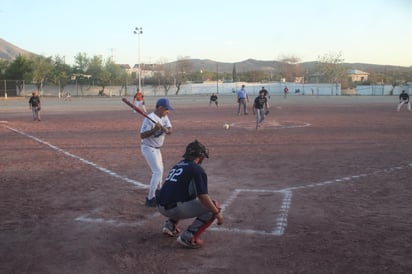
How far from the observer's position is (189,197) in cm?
523

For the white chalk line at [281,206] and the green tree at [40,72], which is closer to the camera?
the white chalk line at [281,206]

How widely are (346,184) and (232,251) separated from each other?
4.43 m

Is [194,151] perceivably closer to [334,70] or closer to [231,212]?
[231,212]

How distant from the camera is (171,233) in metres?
5.72

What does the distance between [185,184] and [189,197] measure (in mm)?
172

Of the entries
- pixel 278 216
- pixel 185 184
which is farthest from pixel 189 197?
pixel 278 216

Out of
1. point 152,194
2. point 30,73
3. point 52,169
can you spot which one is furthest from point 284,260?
point 30,73

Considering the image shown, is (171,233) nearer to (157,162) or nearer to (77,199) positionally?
(157,162)

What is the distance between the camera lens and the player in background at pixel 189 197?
5148 millimetres

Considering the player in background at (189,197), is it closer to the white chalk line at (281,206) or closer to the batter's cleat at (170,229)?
the batter's cleat at (170,229)

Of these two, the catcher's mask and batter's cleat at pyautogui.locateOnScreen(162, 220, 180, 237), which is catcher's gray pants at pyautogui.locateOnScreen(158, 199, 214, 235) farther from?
the catcher's mask

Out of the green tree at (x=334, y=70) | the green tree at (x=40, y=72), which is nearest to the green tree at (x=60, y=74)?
the green tree at (x=40, y=72)

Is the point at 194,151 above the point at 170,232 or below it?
above

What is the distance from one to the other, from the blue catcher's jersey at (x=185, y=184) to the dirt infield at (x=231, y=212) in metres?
0.66
